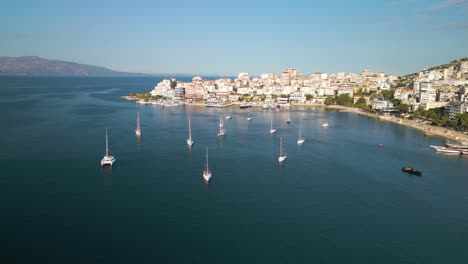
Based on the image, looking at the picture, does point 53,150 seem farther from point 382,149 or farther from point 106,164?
point 382,149

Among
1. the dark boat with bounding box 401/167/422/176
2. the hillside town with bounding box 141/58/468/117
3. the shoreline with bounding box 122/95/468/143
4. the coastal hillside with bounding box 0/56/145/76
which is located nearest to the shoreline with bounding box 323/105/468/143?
the shoreline with bounding box 122/95/468/143

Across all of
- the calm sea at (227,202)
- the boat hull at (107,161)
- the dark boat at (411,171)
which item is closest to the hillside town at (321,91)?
the calm sea at (227,202)

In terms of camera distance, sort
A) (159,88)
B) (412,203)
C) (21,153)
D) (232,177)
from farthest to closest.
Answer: (159,88) → (21,153) → (232,177) → (412,203)

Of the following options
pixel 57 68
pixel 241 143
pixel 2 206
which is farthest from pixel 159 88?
pixel 57 68

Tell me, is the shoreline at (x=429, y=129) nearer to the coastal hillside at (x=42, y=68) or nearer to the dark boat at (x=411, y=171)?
the dark boat at (x=411, y=171)

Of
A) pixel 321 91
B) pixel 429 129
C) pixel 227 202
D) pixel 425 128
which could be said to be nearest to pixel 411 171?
pixel 227 202
